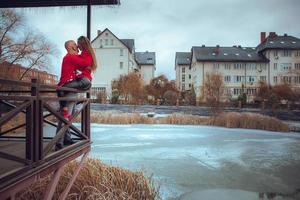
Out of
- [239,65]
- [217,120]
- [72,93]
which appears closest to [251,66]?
[239,65]

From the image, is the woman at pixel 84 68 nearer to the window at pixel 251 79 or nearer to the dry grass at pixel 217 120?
the dry grass at pixel 217 120

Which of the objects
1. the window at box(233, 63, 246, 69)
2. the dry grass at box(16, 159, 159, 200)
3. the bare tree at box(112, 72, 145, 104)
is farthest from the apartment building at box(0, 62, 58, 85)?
the window at box(233, 63, 246, 69)

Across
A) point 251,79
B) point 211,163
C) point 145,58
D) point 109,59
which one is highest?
point 145,58

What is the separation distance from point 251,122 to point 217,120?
2.52 metres

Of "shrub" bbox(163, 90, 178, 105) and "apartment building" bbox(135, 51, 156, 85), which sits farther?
"apartment building" bbox(135, 51, 156, 85)

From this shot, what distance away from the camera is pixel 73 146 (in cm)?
431

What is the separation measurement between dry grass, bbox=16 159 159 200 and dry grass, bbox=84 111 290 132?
694 inches

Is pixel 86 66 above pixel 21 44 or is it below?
below

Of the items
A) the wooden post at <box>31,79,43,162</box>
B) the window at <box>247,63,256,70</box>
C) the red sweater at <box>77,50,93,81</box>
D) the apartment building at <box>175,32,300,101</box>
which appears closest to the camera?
the wooden post at <box>31,79,43,162</box>

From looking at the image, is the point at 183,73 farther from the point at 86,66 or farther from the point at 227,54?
the point at 86,66

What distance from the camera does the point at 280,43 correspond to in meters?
57.5

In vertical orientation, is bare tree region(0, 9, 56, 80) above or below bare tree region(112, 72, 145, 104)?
above

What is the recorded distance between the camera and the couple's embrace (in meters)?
4.40

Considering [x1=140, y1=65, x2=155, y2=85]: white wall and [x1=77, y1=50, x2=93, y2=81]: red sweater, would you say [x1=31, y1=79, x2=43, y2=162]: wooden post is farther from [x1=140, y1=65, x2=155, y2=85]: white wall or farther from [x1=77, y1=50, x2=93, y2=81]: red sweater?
[x1=140, y1=65, x2=155, y2=85]: white wall
